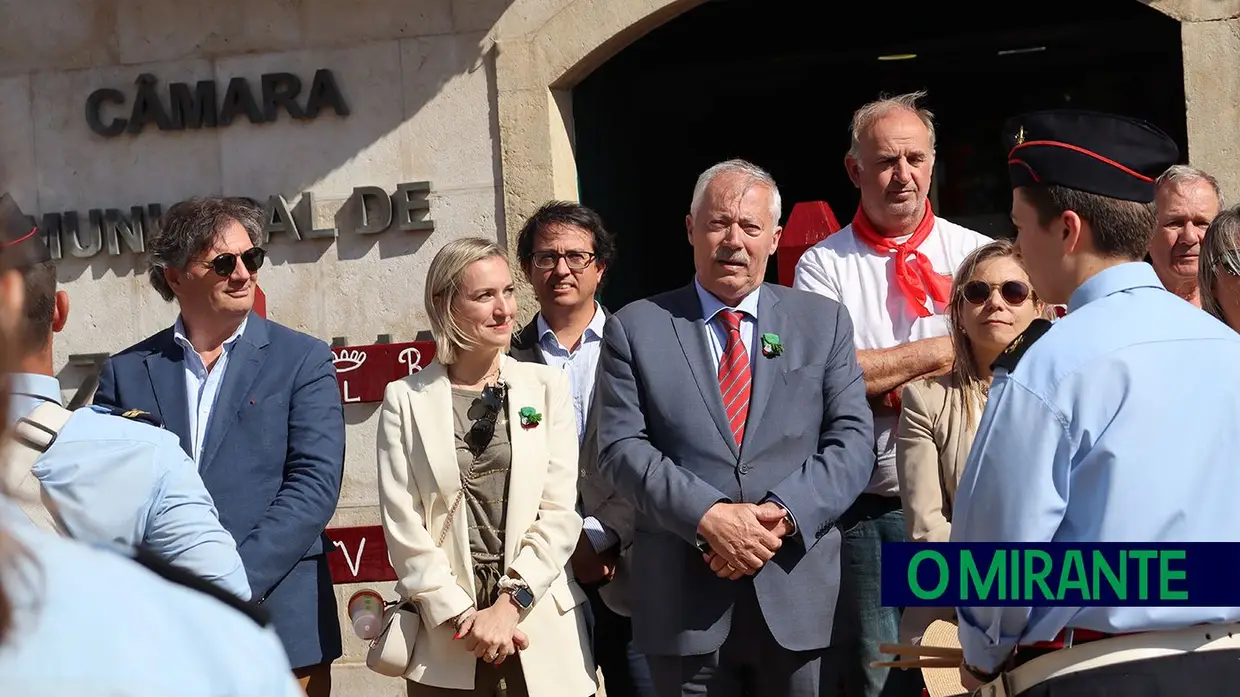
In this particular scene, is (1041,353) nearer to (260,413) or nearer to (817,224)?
(260,413)

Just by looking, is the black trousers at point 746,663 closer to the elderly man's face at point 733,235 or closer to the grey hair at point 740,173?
the elderly man's face at point 733,235

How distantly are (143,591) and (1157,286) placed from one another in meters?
2.13

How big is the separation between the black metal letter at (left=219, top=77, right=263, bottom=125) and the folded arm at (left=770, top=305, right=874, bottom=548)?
141 inches

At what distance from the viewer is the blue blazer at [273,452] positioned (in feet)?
15.0

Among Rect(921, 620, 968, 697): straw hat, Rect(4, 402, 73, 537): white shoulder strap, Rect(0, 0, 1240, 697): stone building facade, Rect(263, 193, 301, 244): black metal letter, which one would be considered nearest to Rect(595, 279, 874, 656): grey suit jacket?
Rect(921, 620, 968, 697): straw hat

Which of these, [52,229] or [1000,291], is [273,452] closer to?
[1000,291]

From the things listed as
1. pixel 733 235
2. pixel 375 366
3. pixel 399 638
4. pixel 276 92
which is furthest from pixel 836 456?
pixel 276 92

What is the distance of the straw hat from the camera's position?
12.9 feet

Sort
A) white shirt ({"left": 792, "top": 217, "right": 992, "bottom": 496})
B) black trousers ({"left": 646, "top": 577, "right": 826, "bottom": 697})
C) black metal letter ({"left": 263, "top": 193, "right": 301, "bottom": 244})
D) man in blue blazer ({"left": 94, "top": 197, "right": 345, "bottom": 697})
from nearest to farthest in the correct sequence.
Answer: black trousers ({"left": 646, "top": 577, "right": 826, "bottom": 697}) < man in blue blazer ({"left": 94, "top": 197, "right": 345, "bottom": 697}) < white shirt ({"left": 792, "top": 217, "right": 992, "bottom": 496}) < black metal letter ({"left": 263, "top": 193, "right": 301, "bottom": 244})

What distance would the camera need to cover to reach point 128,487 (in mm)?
2605

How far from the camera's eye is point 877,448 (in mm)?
4953

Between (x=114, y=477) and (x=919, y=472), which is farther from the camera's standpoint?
(x=919, y=472)

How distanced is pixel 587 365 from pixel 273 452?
1156 millimetres

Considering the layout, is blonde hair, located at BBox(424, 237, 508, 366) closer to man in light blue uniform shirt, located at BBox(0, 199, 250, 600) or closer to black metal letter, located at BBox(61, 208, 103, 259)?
man in light blue uniform shirt, located at BBox(0, 199, 250, 600)
